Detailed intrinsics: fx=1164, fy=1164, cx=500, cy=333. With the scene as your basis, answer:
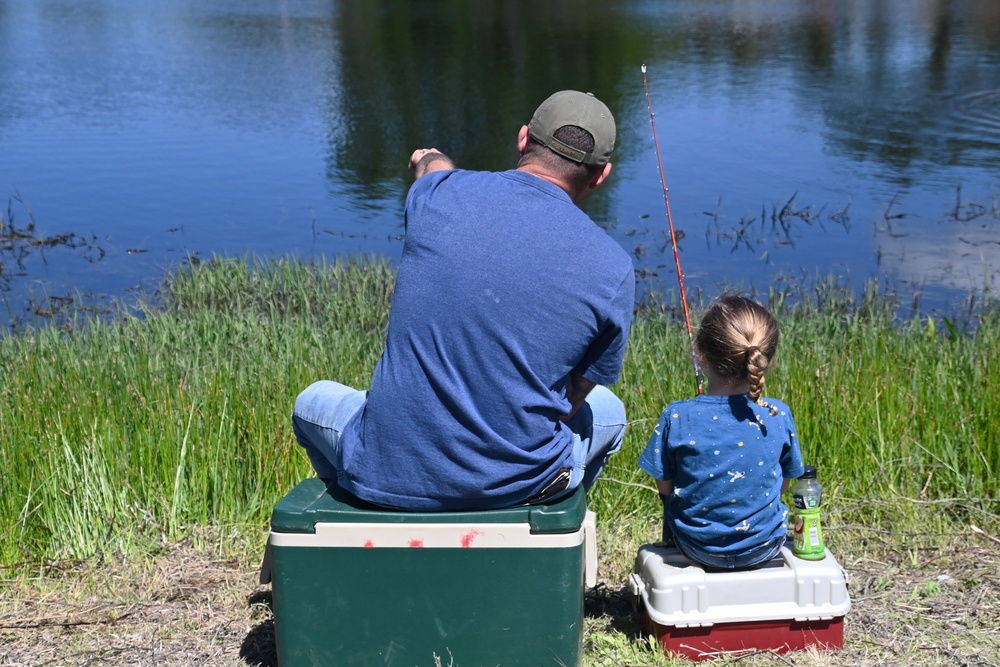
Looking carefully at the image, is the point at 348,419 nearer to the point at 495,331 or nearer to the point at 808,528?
the point at 495,331

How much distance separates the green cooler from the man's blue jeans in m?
0.15

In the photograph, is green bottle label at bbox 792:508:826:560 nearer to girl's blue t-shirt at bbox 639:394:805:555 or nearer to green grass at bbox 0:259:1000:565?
girl's blue t-shirt at bbox 639:394:805:555

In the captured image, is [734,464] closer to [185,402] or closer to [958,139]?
[185,402]

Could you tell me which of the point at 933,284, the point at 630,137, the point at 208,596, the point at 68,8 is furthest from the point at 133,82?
the point at 208,596

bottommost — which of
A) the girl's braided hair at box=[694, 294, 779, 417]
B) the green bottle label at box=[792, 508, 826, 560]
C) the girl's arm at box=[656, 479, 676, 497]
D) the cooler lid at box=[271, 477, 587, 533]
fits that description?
the green bottle label at box=[792, 508, 826, 560]

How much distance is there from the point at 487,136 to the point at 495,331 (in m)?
10.7

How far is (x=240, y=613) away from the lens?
9.73ft

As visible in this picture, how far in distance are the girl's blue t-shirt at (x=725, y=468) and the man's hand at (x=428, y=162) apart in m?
0.79

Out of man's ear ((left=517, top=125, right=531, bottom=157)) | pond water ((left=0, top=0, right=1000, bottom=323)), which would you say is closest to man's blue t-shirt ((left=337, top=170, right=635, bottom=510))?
man's ear ((left=517, top=125, right=531, bottom=157))

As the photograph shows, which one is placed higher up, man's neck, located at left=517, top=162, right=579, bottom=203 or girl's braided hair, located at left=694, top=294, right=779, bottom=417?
man's neck, located at left=517, top=162, right=579, bottom=203

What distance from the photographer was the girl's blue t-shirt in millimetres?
2637

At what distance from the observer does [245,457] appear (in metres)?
3.71

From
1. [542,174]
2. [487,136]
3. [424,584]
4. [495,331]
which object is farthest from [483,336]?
[487,136]

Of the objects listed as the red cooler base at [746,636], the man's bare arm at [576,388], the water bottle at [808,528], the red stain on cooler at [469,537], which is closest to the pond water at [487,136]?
the water bottle at [808,528]
